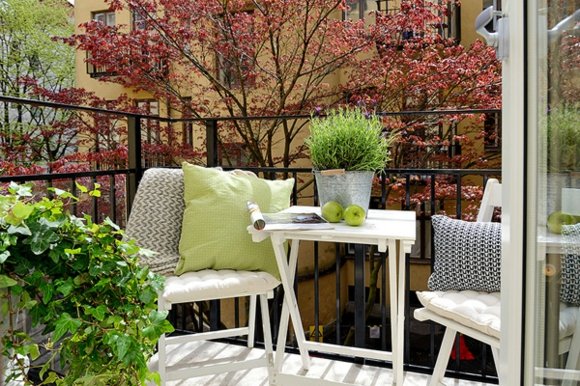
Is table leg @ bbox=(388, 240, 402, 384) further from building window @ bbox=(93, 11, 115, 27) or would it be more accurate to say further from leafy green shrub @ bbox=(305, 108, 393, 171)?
building window @ bbox=(93, 11, 115, 27)

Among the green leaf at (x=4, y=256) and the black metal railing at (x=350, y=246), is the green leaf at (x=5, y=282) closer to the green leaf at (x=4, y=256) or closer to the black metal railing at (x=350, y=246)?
the green leaf at (x=4, y=256)

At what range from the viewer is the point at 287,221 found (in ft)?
6.56

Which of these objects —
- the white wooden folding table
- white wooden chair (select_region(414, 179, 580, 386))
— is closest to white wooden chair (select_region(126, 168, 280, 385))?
the white wooden folding table

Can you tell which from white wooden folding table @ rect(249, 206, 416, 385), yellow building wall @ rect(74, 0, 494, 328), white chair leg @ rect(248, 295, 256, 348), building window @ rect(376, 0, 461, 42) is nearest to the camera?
white wooden folding table @ rect(249, 206, 416, 385)

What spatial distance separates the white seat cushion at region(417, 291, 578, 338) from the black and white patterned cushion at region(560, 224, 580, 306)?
0.91 metres

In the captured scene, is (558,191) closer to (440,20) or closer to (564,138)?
(564,138)

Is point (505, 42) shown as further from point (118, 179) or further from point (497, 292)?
point (118, 179)

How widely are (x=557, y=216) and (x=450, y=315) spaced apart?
1053 millimetres

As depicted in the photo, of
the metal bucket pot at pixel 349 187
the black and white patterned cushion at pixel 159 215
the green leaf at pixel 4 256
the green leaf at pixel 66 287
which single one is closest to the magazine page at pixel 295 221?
the metal bucket pot at pixel 349 187

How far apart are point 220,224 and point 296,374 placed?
0.79 metres

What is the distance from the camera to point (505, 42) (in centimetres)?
91

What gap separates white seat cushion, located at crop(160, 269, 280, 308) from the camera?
1976 millimetres

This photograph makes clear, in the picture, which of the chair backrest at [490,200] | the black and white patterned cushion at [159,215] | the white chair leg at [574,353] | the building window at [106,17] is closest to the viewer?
the white chair leg at [574,353]

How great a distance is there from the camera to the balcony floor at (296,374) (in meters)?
2.25
